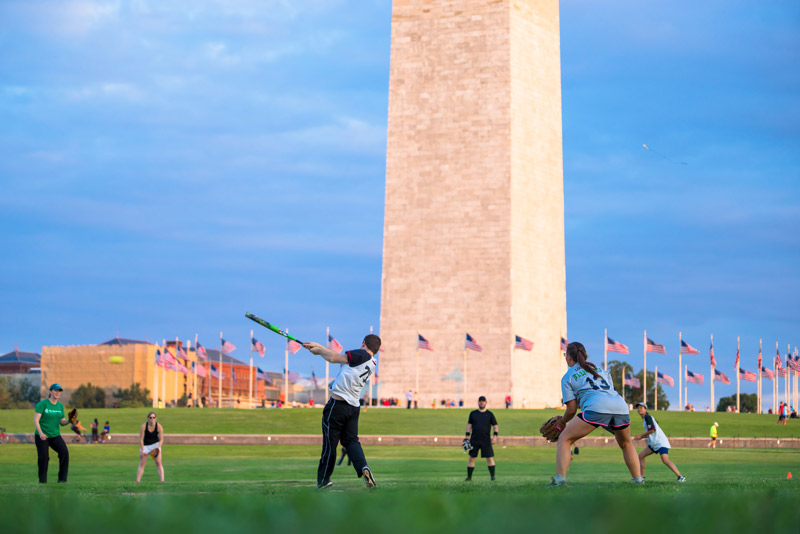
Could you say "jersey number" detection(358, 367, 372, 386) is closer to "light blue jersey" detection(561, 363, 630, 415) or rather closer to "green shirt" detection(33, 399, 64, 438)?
"light blue jersey" detection(561, 363, 630, 415)

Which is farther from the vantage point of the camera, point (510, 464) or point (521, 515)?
point (510, 464)

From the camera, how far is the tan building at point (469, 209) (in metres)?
55.5

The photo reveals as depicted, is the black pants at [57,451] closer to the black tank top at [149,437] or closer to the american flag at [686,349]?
the black tank top at [149,437]

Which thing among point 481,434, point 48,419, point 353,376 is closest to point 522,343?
point 481,434

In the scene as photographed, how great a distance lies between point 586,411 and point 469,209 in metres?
45.3

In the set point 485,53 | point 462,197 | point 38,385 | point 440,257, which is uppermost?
point 485,53

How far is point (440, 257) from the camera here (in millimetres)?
56250

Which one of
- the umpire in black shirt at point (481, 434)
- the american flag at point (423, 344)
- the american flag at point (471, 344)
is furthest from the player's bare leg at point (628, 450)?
the american flag at point (423, 344)

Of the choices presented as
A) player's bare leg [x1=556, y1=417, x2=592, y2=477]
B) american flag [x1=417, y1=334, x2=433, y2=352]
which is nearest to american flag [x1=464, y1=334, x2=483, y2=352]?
american flag [x1=417, y1=334, x2=433, y2=352]

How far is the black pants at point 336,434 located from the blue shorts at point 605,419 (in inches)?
104

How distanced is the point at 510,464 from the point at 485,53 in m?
36.2

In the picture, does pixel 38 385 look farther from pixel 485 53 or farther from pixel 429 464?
pixel 429 464

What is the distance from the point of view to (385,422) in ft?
148

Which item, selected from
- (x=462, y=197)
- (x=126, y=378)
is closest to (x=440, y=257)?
(x=462, y=197)
